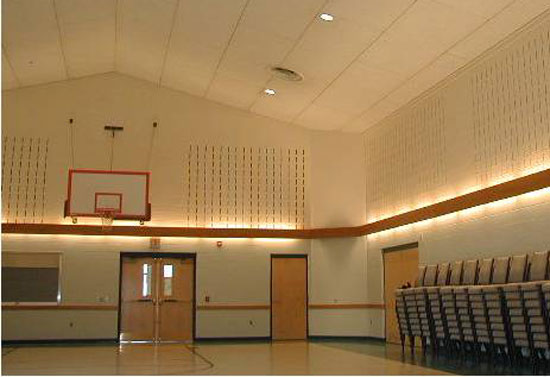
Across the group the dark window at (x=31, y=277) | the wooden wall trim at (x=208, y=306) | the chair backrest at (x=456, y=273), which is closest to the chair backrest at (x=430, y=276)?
the chair backrest at (x=456, y=273)

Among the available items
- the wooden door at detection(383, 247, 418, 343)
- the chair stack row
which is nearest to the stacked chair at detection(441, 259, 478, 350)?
the chair stack row

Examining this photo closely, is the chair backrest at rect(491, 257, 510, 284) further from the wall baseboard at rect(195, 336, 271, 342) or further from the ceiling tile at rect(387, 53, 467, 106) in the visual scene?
the wall baseboard at rect(195, 336, 271, 342)

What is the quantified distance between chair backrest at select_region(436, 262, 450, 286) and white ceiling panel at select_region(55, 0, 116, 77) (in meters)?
9.23

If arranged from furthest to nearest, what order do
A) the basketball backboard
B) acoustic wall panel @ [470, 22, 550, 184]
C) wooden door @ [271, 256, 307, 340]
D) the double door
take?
wooden door @ [271, 256, 307, 340] < the double door < the basketball backboard < acoustic wall panel @ [470, 22, 550, 184]

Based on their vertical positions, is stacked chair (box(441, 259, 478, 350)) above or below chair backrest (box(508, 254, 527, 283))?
below

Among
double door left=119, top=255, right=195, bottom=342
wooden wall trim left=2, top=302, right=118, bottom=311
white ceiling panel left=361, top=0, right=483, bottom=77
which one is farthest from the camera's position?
double door left=119, top=255, right=195, bottom=342

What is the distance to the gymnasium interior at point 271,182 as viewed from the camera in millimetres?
11938

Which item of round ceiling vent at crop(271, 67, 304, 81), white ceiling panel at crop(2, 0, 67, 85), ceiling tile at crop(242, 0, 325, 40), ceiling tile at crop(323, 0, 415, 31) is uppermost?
white ceiling panel at crop(2, 0, 67, 85)

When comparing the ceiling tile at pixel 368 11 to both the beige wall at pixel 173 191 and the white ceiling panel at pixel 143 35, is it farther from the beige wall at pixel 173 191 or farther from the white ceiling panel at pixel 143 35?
the beige wall at pixel 173 191

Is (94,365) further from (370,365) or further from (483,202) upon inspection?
(483,202)

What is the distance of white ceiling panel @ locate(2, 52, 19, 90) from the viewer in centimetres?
1667

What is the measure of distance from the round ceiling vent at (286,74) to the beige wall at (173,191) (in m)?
3.72

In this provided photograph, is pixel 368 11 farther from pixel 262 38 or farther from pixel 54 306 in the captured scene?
pixel 54 306

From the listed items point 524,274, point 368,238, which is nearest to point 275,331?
point 368,238
